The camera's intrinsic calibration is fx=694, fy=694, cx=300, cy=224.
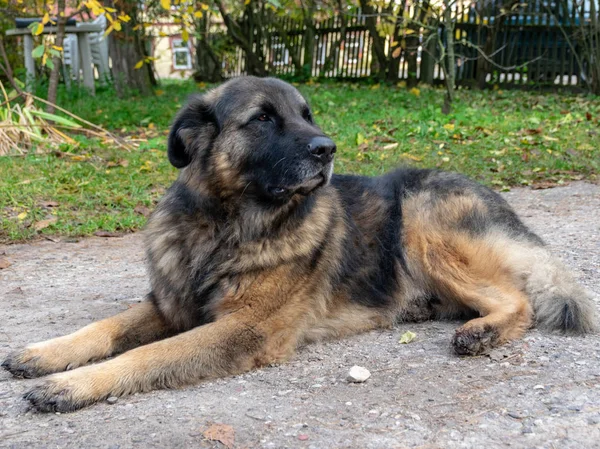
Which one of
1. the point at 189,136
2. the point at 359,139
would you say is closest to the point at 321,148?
the point at 189,136

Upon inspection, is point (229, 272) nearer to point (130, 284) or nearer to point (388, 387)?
point (388, 387)

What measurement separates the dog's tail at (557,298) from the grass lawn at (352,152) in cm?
427

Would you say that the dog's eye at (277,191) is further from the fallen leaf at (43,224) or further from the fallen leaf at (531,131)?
the fallen leaf at (531,131)

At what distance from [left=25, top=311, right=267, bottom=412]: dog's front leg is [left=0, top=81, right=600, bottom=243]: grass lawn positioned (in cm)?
374

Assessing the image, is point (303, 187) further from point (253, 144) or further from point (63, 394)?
point (63, 394)

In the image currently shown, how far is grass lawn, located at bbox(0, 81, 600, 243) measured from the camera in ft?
24.7

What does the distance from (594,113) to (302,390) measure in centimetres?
1180

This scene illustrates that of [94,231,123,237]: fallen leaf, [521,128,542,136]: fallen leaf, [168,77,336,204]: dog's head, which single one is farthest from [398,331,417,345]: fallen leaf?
[521,128,542,136]: fallen leaf

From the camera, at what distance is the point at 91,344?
13.0 feet

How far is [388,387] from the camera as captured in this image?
3.51m

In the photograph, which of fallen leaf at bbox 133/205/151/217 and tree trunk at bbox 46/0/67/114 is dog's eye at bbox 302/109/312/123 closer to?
fallen leaf at bbox 133/205/151/217

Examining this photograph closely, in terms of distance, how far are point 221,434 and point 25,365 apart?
4.53ft

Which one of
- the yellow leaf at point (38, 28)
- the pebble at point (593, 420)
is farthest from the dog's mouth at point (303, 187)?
the yellow leaf at point (38, 28)

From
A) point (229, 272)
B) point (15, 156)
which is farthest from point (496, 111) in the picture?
point (229, 272)
